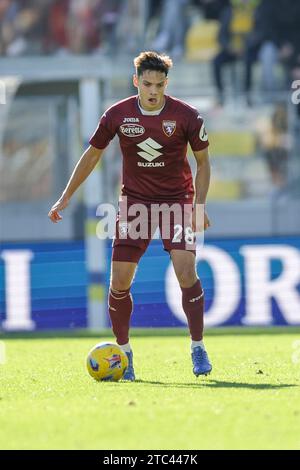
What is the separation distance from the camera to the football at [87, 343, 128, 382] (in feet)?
27.6

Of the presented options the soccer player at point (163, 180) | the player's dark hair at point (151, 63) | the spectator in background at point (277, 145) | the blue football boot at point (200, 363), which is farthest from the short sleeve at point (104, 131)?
the spectator in background at point (277, 145)

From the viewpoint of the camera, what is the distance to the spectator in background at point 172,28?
2047 cm

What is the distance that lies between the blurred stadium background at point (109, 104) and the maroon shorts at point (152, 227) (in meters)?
6.68

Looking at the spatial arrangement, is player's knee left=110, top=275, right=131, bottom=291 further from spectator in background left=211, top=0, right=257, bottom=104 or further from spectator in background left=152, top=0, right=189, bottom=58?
spectator in background left=152, top=0, right=189, bottom=58

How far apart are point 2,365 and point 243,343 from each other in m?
3.27

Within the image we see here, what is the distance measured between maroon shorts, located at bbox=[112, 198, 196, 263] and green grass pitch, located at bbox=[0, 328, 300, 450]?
3.25 ft

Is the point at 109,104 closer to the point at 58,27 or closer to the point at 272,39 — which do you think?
the point at 58,27

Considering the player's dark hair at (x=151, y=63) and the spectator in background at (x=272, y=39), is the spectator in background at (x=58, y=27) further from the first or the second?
the player's dark hair at (x=151, y=63)

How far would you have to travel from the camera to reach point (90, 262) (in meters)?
15.2

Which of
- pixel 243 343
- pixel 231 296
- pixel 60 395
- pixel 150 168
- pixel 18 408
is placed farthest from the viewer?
A: pixel 231 296

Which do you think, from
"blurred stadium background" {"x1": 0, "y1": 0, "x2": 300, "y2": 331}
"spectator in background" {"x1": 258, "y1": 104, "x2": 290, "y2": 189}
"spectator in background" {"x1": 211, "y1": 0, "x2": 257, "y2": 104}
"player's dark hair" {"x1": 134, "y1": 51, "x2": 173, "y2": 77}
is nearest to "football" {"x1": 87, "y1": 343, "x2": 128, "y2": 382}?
"player's dark hair" {"x1": 134, "y1": 51, "x2": 173, "y2": 77}

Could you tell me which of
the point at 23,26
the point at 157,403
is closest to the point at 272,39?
the point at 23,26
